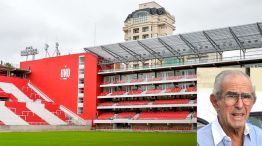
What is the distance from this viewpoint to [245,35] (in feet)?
130

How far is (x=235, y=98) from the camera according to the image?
12.7ft

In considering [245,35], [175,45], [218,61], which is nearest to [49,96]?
[175,45]

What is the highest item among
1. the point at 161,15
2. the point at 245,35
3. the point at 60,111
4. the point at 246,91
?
the point at 161,15

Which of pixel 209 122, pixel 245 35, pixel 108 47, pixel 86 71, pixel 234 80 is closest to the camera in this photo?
pixel 234 80

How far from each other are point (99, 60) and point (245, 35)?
841 inches

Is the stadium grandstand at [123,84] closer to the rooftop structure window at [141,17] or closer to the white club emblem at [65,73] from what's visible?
the white club emblem at [65,73]

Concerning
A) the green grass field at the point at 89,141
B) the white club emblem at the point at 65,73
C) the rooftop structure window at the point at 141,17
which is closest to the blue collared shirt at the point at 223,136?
the green grass field at the point at 89,141

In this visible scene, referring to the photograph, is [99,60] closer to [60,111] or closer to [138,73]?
[138,73]

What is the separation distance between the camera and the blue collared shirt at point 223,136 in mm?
3986

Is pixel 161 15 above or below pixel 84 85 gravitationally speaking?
above

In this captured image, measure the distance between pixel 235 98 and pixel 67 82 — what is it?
49.9 m

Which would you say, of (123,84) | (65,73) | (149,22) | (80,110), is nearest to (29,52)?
(65,73)

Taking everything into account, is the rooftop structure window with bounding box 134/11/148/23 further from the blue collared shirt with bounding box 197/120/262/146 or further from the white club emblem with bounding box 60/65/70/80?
the blue collared shirt with bounding box 197/120/262/146

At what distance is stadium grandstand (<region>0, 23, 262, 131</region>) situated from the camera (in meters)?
42.7
